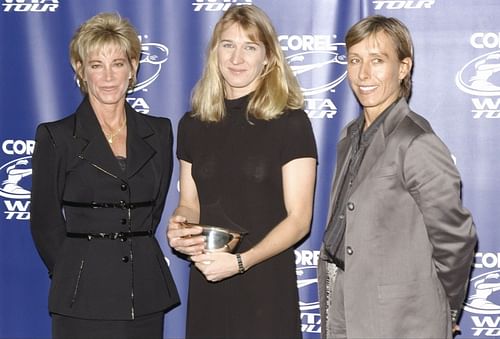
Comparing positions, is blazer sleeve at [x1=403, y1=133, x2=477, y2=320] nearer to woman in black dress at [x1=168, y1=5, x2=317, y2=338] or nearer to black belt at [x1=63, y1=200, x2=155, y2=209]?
woman in black dress at [x1=168, y1=5, x2=317, y2=338]

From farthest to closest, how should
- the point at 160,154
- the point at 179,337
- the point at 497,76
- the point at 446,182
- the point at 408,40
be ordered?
the point at 179,337 → the point at 497,76 → the point at 160,154 → the point at 408,40 → the point at 446,182

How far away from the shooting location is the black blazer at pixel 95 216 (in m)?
3.15

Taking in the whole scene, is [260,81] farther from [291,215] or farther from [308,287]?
[308,287]

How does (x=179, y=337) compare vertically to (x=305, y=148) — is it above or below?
below

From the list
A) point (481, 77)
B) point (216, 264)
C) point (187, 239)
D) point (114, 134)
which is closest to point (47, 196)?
point (114, 134)

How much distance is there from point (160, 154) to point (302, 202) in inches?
29.9

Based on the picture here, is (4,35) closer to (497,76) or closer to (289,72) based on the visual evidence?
(289,72)

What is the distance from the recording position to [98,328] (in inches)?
124

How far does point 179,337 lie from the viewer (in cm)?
417

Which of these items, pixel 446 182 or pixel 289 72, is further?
pixel 289 72

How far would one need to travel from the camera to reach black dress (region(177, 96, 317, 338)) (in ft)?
9.68

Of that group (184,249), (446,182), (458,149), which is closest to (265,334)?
(184,249)

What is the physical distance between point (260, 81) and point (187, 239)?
69 cm

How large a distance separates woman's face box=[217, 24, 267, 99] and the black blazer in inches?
22.2
